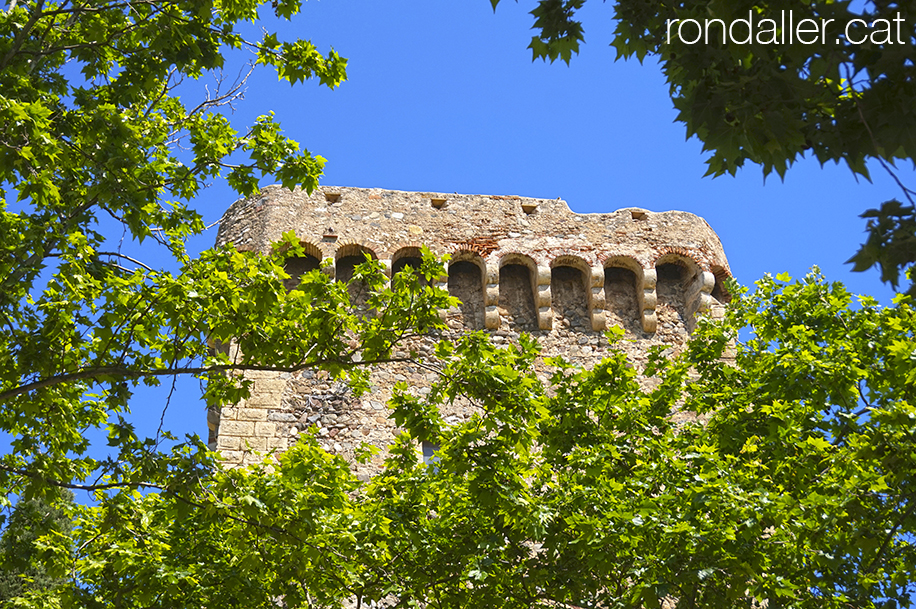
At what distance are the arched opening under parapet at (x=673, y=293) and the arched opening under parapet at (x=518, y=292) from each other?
200 cm

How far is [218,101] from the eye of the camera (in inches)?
295

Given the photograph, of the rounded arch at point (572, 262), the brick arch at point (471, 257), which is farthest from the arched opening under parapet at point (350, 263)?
the rounded arch at point (572, 262)

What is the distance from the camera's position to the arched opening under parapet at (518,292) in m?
12.2

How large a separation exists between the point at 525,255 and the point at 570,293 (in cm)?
95

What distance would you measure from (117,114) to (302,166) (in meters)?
1.60

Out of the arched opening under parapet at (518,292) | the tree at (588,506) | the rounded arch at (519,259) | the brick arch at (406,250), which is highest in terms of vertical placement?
the brick arch at (406,250)

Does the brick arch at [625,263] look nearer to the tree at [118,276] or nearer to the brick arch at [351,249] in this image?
the brick arch at [351,249]

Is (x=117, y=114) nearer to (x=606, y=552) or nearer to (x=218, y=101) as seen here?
(x=218, y=101)

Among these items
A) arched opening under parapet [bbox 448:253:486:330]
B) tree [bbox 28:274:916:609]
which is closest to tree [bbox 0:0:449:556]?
tree [bbox 28:274:916:609]

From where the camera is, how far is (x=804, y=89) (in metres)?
2.69

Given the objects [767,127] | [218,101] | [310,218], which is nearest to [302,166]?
[218,101]

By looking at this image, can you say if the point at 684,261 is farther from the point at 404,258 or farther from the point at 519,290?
the point at 404,258

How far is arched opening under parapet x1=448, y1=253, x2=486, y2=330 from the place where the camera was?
12.1 meters

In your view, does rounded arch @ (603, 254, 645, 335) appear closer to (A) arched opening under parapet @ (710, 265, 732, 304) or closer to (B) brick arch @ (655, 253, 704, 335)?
(B) brick arch @ (655, 253, 704, 335)
